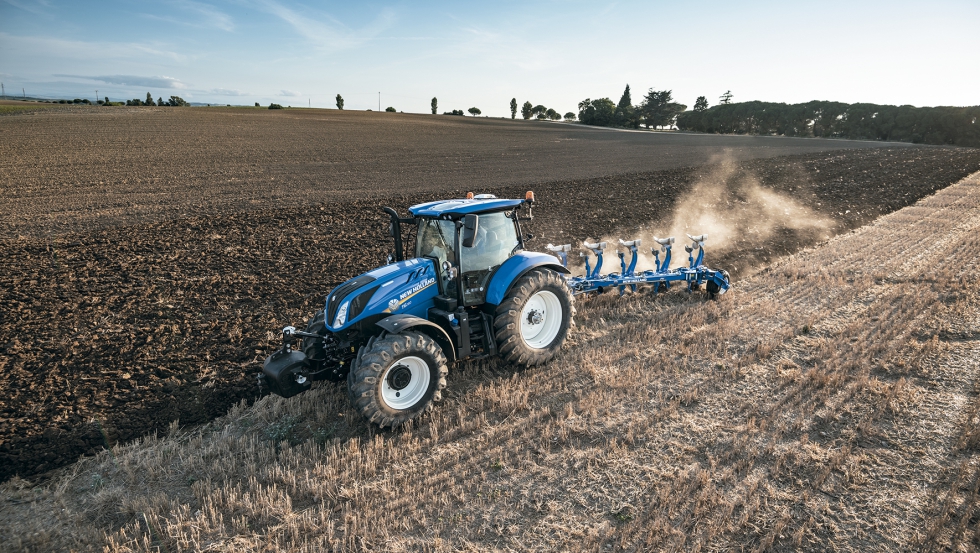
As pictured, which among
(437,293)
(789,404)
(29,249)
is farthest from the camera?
(29,249)

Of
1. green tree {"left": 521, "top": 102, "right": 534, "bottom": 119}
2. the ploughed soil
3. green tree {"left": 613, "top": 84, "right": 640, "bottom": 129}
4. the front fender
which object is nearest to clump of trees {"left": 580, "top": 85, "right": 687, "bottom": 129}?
green tree {"left": 613, "top": 84, "right": 640, "bottom": 129}

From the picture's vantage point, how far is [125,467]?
4.72m

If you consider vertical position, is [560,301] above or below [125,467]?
above

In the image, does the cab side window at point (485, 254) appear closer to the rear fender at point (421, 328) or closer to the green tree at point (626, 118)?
the rear fender at point (421, 328)

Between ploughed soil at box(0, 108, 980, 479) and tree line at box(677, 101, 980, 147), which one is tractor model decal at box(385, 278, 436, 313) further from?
tree line at box(677, 101, 980, 147)

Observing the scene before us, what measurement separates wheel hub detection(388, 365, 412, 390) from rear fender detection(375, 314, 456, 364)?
1.19 feet

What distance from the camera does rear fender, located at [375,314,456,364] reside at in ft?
16.6

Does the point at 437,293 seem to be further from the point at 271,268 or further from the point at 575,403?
the point at 271,268

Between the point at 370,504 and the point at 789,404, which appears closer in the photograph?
the point at 370,504

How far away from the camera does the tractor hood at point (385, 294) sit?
532cm

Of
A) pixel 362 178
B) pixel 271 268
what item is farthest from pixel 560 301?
pixel 362 178

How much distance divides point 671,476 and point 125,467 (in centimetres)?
491

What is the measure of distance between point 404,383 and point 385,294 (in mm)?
965

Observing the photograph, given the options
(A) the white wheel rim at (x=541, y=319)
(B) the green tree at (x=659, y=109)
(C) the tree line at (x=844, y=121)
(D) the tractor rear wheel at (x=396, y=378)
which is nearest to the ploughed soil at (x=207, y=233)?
(D) the tractor rear wheel at (x=396, y=378)
